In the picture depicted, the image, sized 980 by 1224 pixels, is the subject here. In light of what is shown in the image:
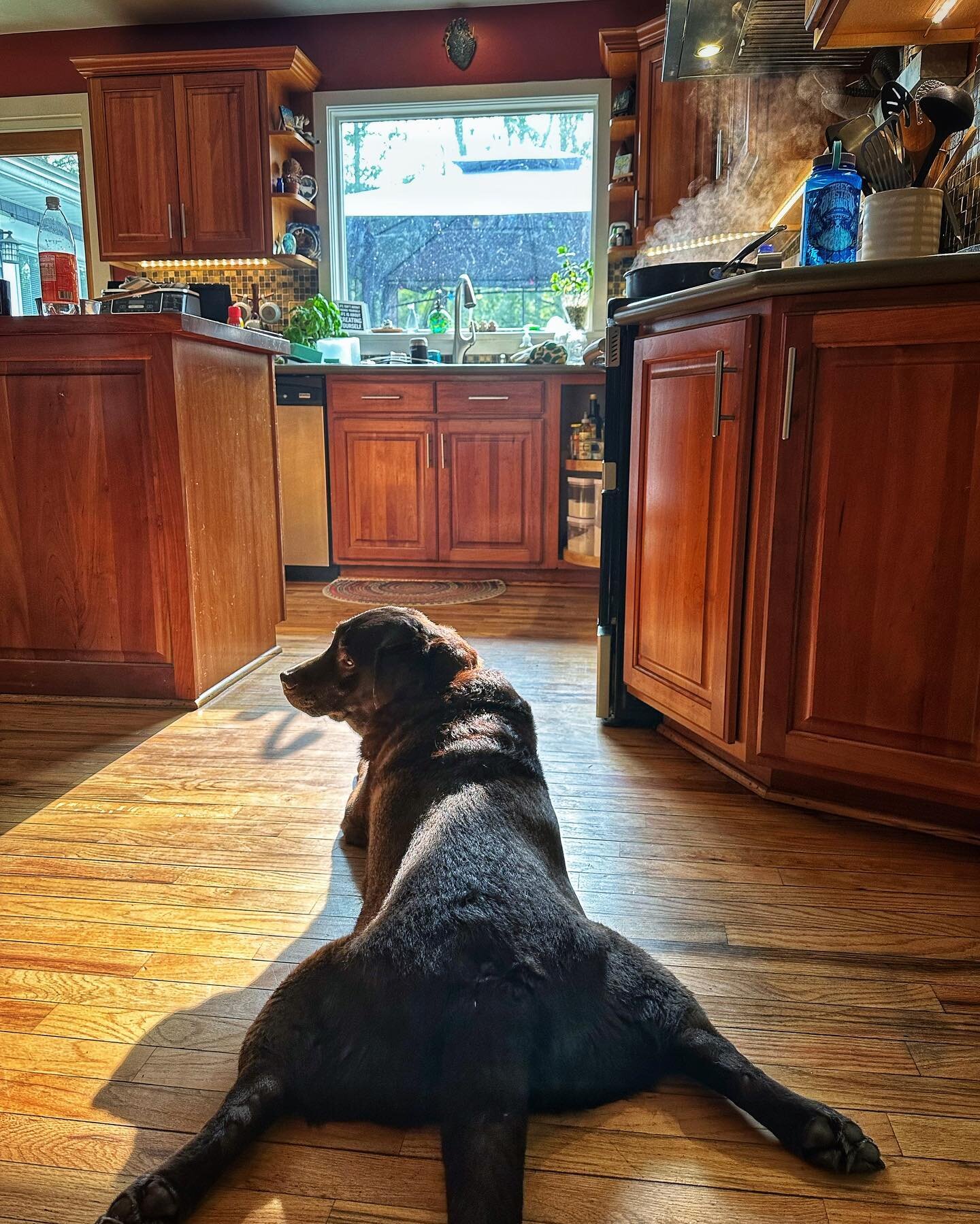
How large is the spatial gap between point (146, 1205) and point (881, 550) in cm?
147

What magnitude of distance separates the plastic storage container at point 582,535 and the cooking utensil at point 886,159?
7.32 ft

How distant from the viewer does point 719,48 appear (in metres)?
2.80

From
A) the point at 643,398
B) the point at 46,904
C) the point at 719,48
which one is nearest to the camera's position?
the point at 46,904

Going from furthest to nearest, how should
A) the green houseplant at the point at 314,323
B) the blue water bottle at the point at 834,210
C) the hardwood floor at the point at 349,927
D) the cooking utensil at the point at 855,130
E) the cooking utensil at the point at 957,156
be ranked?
1. the green houseplant at the point at 314,323
2. the cooking utensil at the point at 855,130
3. the cooking utensil at the point at 957,156
4. the blue water bottle at the point at 834,210
5. the hardwood floor at the point at 349,927

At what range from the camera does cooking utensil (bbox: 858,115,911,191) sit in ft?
6.45

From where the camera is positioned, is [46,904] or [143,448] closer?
[46,904]

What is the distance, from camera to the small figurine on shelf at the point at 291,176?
4.82 meters

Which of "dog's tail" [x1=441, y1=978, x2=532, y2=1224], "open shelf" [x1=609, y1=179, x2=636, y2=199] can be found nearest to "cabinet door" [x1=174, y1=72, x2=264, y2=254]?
"open shelf" [x1=609, y1=179, x2=636, y2=199]

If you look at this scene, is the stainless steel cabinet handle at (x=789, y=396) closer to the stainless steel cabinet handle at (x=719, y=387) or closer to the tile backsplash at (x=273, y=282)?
the stainless steel cabinet handle at (x=719, y=387)

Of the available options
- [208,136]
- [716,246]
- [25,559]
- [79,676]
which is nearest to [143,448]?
[25,559]

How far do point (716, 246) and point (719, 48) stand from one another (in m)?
1.17

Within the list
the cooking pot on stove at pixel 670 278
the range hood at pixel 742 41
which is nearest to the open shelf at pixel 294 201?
the range hood at pixel 742 41

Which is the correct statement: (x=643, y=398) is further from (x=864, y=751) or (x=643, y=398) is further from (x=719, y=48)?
(x=719, y=48)

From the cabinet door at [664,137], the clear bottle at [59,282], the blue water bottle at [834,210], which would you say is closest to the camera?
the blue water bottle at [834,210]
